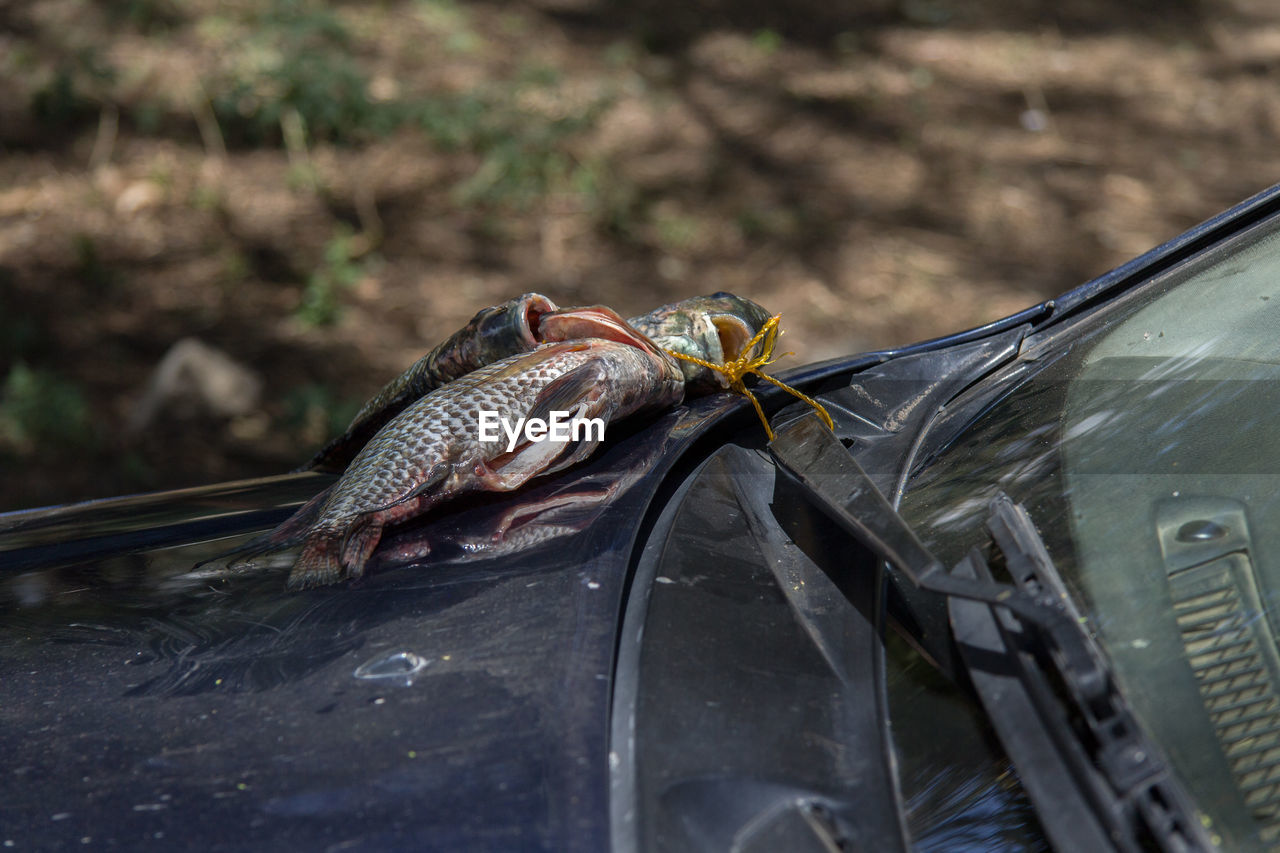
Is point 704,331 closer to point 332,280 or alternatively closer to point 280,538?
point 280,538

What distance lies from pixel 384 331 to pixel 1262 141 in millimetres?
5803

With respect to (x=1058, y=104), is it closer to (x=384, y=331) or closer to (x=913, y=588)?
(x=384, y=331)

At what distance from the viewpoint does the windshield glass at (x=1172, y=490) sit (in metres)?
1.01

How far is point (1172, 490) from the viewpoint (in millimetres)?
1248

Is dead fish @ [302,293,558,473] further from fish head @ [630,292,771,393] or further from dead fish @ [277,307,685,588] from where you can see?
fish head @ [630,292,771,393]

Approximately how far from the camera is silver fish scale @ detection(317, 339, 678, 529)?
1345mm

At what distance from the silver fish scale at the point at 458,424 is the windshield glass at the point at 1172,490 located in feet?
1.47

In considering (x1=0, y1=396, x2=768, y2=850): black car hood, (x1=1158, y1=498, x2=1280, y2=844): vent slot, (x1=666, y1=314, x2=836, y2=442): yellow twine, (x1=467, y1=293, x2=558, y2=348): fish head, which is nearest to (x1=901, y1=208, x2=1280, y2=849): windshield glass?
(x1=1158, y1=498, x2=1280, y2=844): vent slot

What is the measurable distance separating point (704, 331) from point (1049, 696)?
0.85 metres

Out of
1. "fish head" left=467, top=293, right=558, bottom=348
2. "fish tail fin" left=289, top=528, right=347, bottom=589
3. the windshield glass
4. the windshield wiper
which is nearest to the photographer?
the windshield wiper

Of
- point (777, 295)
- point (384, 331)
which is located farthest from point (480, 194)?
point (777, 295)

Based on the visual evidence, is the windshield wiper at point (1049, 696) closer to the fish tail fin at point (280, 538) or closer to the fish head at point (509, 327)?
the fish head at point (509, 327)

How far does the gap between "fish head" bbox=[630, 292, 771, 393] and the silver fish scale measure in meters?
0.16

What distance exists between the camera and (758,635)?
3.69 feet
